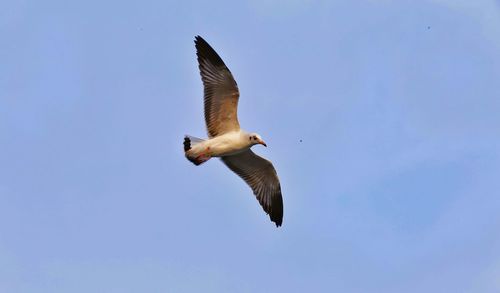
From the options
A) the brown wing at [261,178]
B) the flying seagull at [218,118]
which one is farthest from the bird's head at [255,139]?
the brown wing at [261,178]

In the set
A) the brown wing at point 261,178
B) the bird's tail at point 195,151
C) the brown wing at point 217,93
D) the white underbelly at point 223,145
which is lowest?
the bird's tail at point 195,151

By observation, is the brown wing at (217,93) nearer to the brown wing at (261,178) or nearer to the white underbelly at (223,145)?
the white underbelly at (223,145)

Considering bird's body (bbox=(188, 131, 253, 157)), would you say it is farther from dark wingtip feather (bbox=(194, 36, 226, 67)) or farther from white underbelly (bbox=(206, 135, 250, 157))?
dark wingtip feather (bbox=(194, 36, 226, 67))

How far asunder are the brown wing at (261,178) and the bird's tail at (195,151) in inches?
64.9

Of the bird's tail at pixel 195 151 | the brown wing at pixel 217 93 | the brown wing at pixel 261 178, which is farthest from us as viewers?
the brown wing at pixel 261 178

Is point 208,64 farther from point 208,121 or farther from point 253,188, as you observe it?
point 253,188

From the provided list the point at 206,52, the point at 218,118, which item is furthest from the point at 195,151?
the point at 206,52

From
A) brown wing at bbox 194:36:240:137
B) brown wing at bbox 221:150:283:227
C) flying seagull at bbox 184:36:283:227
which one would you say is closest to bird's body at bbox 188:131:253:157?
flying seagull at bbox 184:36:283:227

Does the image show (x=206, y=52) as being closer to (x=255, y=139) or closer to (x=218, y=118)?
(x=218, y=118)

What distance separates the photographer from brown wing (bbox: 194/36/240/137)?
2941 centimetres

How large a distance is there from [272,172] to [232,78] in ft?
11.2

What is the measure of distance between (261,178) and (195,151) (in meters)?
3.10

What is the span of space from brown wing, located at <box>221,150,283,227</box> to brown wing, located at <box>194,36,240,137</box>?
1.24 metres

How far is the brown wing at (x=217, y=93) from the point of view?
29406mm
